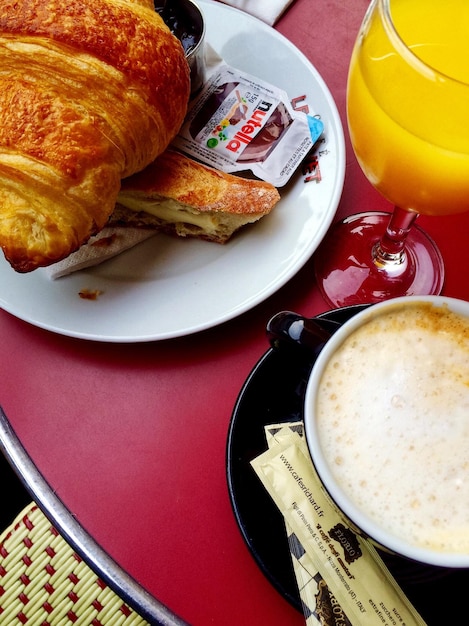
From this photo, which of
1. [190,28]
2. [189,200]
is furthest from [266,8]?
[189,200]

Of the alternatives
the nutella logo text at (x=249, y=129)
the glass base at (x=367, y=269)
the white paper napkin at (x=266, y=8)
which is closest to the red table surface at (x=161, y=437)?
the glass base at (x=367, y=269)

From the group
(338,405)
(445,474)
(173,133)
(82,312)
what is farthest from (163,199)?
(445,474)

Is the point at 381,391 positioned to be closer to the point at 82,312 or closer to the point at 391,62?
the point at 391,62

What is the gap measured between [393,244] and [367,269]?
0.06 metres

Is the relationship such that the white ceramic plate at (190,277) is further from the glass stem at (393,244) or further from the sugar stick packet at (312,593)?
the sugar stick packet at (312,593)

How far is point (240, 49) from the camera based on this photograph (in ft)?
3.68

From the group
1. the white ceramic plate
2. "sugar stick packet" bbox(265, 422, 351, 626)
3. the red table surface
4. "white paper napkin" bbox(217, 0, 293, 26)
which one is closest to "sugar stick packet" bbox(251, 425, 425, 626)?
"sugar stick packet" bbox(265, 422, 351, 626)

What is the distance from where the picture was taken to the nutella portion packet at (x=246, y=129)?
Answer: 1.00 meters

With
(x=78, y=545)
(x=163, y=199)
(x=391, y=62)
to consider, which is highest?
(x=391, y=62)

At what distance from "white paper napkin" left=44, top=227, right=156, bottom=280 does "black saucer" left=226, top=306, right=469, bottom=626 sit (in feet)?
1.05

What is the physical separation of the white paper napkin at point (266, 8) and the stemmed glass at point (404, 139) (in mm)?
456

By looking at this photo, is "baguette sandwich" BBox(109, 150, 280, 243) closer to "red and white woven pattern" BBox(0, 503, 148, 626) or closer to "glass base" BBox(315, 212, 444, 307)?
"glass base" BBox(315, 212, 444, 307)

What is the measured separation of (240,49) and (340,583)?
90 cm

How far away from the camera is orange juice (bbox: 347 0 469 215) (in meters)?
0.61
